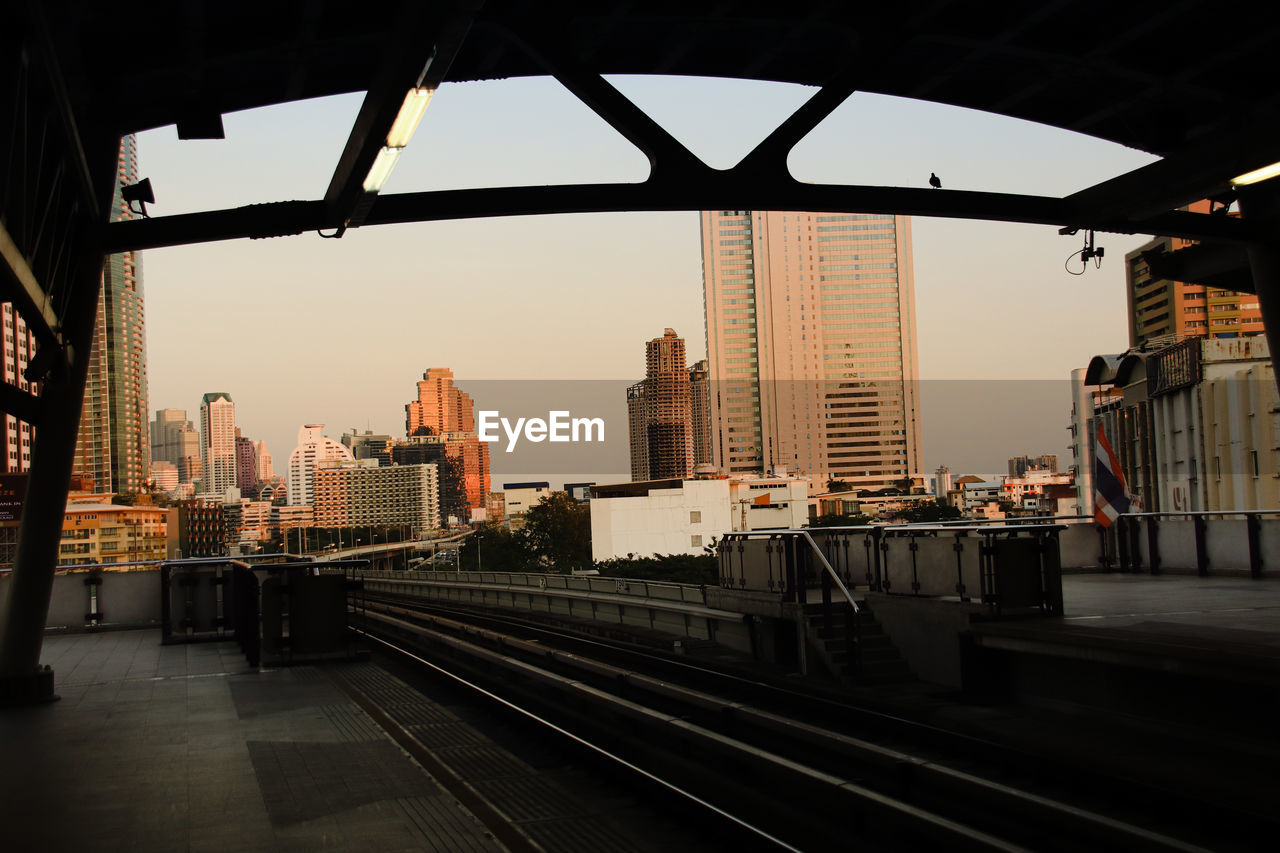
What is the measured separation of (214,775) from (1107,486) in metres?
14.3

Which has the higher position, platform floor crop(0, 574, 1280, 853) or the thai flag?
the thai flag

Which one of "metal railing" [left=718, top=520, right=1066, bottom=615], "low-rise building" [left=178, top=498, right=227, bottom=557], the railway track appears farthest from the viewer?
"low-rise building" [left=178, top=498, right=227, bottom=557]

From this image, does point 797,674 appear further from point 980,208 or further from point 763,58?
point 763,58

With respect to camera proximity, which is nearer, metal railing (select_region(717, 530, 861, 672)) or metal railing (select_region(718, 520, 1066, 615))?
metal railing (select_region(718, 520, 1066, 615))

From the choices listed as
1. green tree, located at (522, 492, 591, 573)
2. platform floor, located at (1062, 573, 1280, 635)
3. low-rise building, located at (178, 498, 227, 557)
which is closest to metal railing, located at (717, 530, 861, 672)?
platform floor, located at (1062, 573, 1280, 635)

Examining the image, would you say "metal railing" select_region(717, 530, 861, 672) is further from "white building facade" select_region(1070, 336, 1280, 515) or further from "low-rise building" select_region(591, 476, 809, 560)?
"low-rise building" select_region(591, 476, 809, 560)

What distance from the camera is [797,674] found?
15492 millimetres

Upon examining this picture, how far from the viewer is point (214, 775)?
9586 millimetres

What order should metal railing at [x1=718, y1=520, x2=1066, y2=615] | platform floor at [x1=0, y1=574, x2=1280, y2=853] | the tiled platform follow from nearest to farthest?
the tiled platform, platform floor at [x1=0, y1=574, x2=1280, y2=853], metal railing at [x1=718, y1=520, x2=1066, y2=615]

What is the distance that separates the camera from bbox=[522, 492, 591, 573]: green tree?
110 meters

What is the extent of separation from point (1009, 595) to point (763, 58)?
6.54m

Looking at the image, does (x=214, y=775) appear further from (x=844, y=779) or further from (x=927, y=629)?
(x=927, y=629)

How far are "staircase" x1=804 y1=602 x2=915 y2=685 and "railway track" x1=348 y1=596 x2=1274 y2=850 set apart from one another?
65 centimetres

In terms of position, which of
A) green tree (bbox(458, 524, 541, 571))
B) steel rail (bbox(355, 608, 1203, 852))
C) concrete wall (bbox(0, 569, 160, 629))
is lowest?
green tree (bbox(458, 524, 541, 571))
